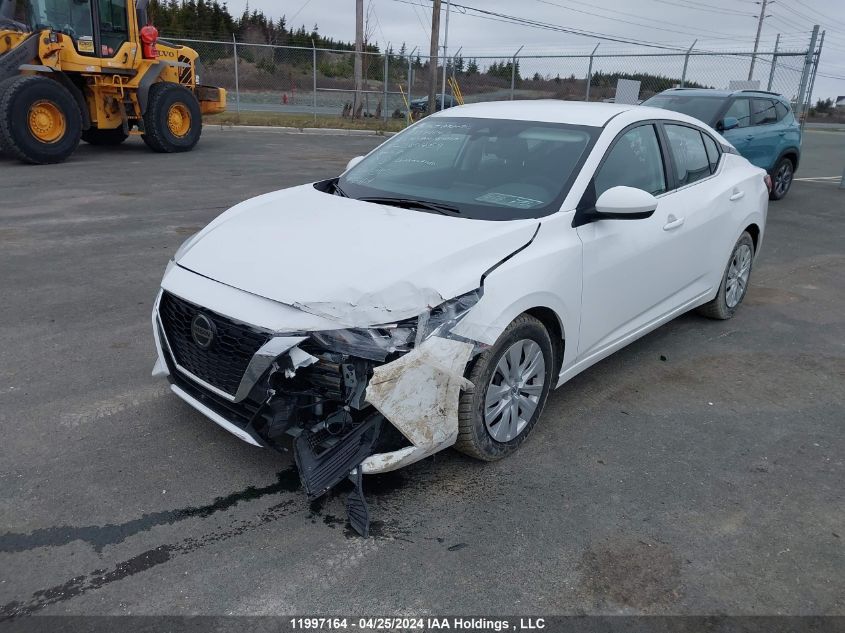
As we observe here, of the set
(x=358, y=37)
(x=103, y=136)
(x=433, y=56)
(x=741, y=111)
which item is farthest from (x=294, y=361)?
(x=358, y=37)

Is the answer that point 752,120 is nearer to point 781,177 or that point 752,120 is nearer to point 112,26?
point 781,177

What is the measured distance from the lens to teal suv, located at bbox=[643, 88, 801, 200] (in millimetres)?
10438

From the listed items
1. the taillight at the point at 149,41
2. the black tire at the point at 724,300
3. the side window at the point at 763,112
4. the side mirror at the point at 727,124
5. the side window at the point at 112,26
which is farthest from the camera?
the taillight at the point at 149,41

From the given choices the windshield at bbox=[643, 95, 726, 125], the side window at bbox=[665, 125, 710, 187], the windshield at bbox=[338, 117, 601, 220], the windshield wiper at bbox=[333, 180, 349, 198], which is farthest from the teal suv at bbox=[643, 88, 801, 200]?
the windshield wiper at bbox=[333, 180, 349, 198]

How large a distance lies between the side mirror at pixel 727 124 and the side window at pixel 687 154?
225 inches

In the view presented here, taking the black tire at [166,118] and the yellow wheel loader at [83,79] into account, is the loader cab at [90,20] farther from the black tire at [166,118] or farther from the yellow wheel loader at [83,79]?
the black tire at [166,118]

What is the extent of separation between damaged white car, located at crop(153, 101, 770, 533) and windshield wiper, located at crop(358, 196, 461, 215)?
0.01m

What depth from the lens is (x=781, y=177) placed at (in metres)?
11.7

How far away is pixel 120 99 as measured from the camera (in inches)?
521

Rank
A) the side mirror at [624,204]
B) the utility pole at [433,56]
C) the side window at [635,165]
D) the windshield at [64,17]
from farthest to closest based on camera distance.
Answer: the utility pole at [433,56] → the windshield at [64,17] → the side window at [635,165] → the side mirror at [624,204]

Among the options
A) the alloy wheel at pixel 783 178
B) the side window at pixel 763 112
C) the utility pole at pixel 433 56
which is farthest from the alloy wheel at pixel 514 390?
the utility pole at pixel 433 56

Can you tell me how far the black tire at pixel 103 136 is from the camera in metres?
14.9

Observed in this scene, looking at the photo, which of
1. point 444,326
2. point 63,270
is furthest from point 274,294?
point 63,270

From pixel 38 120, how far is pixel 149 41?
2.82 meters
